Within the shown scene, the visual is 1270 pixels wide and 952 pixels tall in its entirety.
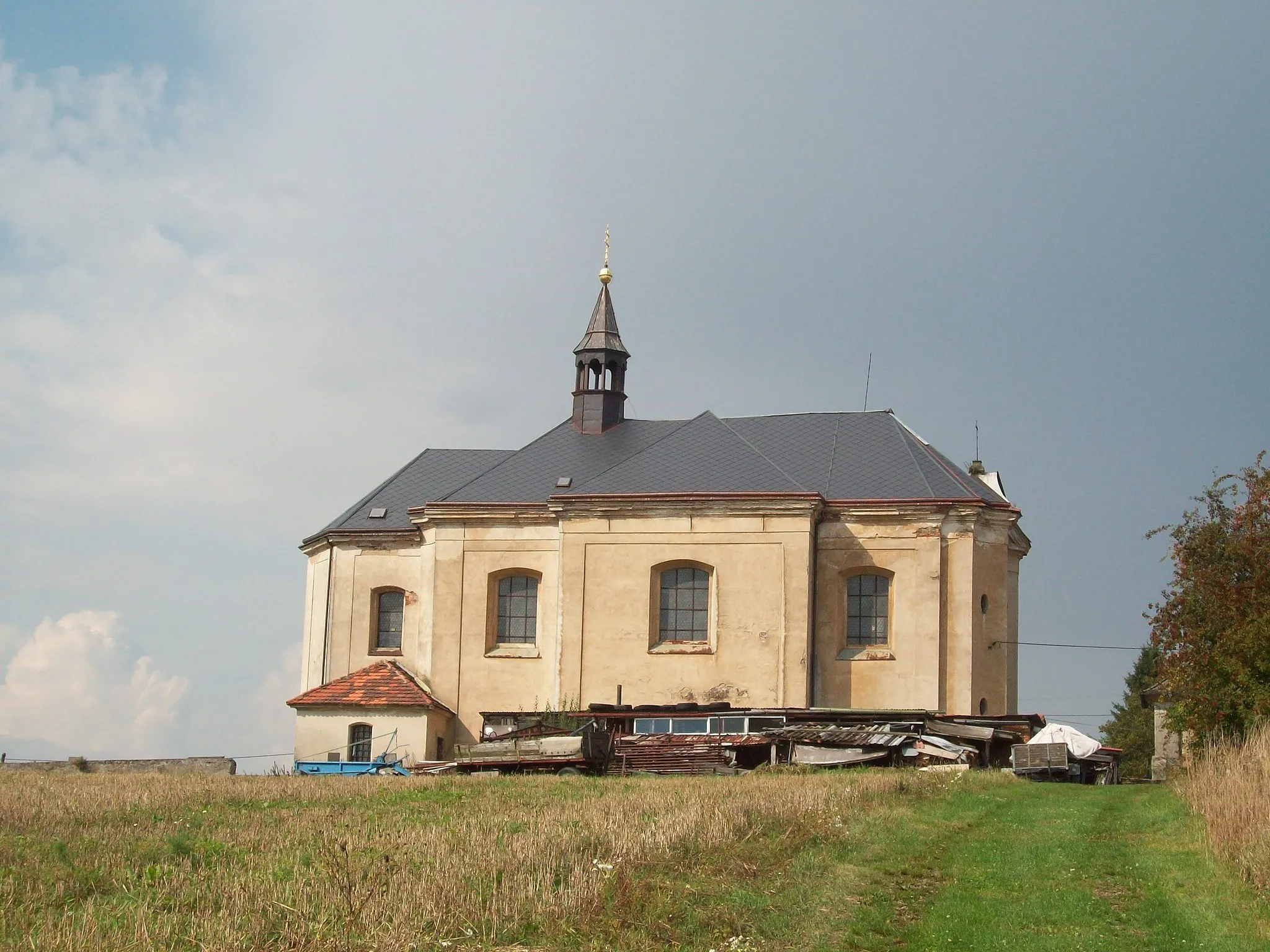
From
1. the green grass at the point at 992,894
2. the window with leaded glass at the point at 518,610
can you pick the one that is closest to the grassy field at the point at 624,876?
the green grass at the point at 992,894

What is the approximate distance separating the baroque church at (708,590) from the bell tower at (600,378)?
125 inches

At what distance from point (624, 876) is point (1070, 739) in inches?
808

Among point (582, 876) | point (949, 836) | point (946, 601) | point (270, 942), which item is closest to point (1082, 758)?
point (946, 601)

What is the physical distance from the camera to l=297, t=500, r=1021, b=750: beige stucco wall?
34.9 m

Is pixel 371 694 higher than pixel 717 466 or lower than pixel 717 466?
lower

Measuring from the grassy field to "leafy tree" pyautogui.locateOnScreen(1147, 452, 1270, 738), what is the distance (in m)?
3.99

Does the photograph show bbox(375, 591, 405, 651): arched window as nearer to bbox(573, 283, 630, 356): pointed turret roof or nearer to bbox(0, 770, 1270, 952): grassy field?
bbox(573, 283, 630, 356): pointed turret roof

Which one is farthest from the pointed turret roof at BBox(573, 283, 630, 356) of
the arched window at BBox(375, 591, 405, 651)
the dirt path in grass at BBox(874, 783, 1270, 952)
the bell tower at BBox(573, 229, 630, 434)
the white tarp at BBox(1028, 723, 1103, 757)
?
the dirt path in grass at BBox(874, 783, 1270, 952)

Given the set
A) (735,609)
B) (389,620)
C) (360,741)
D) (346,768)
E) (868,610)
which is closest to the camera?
(346,768)

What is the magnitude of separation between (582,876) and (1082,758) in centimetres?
2083

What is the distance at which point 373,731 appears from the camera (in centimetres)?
3628

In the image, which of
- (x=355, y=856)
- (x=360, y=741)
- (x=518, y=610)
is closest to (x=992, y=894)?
(x=355, y=856)

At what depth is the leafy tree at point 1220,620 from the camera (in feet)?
76.6

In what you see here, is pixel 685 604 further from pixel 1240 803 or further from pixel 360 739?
pixel 1240 803
